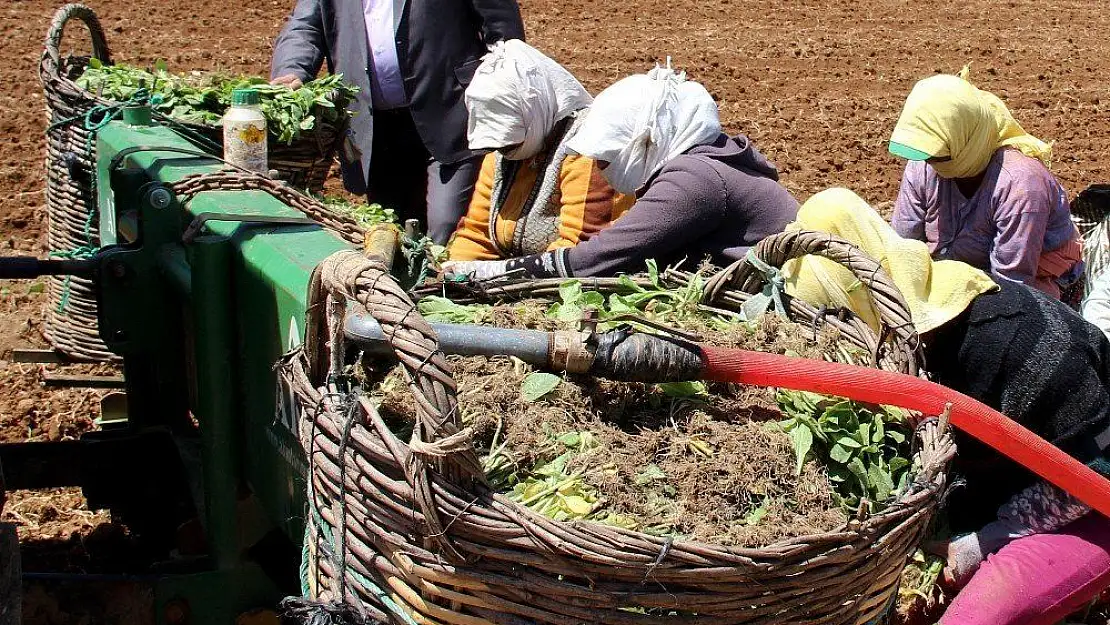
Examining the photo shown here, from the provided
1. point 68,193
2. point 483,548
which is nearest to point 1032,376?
point 483,548

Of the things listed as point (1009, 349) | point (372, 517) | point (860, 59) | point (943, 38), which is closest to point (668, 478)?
point (372, 517)

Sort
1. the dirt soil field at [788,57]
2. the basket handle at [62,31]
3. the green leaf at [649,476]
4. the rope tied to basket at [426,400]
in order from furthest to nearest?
the dirt soil field at [788,57], the basket handle at [62,31], the green leaf at [649,476], the rope tied to basket at [426,400]

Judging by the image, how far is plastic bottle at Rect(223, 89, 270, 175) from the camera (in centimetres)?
313

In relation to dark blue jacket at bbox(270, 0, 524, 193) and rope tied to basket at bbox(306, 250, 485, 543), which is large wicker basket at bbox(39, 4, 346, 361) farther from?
rope tied to basket at bbox(306, 250, 485, 543)

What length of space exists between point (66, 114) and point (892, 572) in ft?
11.7

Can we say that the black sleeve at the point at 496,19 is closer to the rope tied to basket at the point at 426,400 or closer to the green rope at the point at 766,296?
the green rope at the point at 766,296

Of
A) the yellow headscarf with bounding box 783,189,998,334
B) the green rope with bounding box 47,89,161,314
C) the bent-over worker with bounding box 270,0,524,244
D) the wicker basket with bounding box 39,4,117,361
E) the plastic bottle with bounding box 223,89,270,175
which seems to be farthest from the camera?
the bent-over worker with bounding box 270,0,524,244

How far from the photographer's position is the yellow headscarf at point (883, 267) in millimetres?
2455

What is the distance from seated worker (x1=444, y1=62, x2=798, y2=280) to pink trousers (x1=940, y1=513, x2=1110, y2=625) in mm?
1003

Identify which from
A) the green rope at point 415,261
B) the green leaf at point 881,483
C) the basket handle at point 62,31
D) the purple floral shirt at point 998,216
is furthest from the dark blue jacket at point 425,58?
the green leaf at point 881,483

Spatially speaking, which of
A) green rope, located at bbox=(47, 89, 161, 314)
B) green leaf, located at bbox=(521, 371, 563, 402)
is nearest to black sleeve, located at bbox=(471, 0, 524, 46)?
green rope, located at bbox=(47, 89, 161, 314)

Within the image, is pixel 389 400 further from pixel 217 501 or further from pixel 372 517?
pixel 217 501

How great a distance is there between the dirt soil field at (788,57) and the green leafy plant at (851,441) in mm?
4593

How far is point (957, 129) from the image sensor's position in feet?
13.2
